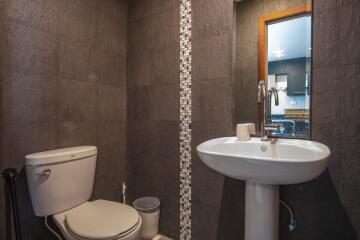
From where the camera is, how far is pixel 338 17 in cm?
109

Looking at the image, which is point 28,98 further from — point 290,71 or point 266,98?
point 290,71

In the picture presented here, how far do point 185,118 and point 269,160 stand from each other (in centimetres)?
86

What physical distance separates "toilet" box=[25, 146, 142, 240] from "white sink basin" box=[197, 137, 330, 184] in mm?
597

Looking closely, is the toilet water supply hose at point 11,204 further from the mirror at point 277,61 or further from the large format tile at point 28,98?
the mirror at point 277,61

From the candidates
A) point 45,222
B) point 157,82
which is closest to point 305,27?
point 157,82

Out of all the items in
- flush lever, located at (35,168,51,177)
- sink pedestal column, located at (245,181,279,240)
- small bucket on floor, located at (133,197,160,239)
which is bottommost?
small bucket on floor, located at (133,197,160,239)

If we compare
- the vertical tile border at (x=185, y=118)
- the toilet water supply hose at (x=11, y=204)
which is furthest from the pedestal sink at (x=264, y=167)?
the toilet water supply hose at (x=11, y=204)

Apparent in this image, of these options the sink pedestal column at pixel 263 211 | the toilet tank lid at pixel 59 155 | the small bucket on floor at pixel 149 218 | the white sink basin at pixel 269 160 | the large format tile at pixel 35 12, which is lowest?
the small bucket on floor at pixel 149 218

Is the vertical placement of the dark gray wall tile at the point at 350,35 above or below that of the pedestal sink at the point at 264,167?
above

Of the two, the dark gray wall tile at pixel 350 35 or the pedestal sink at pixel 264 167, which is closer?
the pedestal sink at pixel 264 167

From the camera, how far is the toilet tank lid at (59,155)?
1192 millimetres

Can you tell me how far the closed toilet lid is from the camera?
1.06 m

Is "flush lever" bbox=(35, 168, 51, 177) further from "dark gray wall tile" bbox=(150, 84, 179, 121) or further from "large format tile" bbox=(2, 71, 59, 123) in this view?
"dark gray wall tile" bbox=(150, 84, 179, 121)

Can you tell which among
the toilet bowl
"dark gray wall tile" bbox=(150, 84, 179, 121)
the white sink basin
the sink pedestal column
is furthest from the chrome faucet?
the toilet bowl
